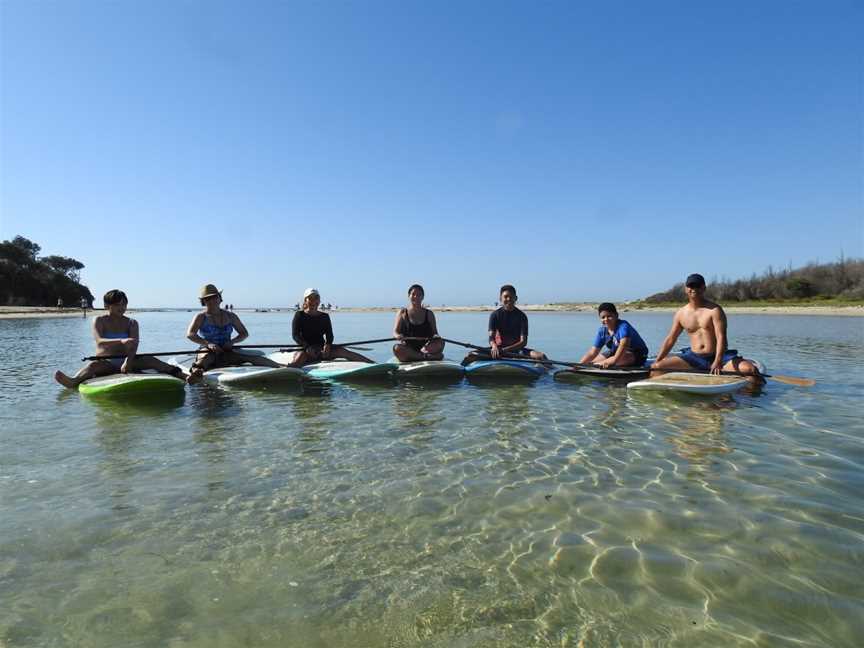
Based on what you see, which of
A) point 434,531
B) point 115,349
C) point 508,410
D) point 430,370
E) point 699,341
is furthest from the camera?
point 430,370

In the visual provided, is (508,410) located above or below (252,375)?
below

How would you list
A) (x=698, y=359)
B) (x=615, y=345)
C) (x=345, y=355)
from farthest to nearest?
1. (x=345, y=355)
2. (x=615, y=345)
3. (x=698, y=359)

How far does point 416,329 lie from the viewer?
10.6 meters

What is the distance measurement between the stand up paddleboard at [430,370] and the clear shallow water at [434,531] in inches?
119

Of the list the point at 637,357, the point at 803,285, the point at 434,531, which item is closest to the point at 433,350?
the point at 637,357

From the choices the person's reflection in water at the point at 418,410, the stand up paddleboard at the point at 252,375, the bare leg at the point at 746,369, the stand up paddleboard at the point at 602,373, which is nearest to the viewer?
the person's reflection in water at the point at 418,410

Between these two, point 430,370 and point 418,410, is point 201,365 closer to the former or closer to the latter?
point 430,370

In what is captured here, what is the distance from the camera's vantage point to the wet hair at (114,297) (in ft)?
26.5

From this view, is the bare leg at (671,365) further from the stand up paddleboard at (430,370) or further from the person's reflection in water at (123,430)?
the person's reflection in water at (123,430)

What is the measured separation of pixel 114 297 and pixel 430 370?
18.1 ft

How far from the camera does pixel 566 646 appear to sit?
7.51 feet

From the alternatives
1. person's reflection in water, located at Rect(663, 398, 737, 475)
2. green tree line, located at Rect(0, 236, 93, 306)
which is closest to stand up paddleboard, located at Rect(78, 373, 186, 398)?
person's reflection in water, located at Rect(663, 398, 737, 475)

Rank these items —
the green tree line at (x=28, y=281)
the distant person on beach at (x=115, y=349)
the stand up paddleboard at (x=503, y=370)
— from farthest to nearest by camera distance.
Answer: the green tree line at (x=28, y=281) < the stand up paddleboard at (x=503, y=370) < the distant person on beach at (x=115, y=349)

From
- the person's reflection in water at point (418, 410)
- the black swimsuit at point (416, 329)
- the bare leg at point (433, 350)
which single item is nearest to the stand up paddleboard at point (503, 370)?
the person's reflection in water at point (418, 410)
